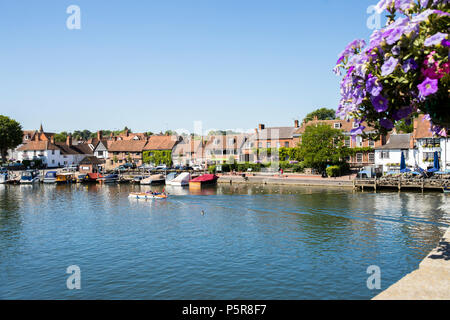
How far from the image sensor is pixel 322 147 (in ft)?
252

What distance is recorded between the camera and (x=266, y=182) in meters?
78.1

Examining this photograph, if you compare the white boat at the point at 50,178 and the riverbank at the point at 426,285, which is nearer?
the riverbank at the point at 426,285

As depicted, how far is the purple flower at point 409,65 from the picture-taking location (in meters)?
9.40

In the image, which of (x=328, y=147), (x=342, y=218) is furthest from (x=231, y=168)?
(x=342, y=218)

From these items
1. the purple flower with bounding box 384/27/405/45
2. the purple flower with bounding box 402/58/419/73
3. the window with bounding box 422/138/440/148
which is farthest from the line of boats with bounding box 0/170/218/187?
the purple flower with bounding box 384/27/405/45

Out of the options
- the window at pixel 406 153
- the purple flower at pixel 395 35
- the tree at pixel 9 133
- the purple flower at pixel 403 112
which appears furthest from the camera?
the tree at pixel 9 133

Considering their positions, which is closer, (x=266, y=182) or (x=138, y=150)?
(x=266, y=182)

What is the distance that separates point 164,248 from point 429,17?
82.1 ft

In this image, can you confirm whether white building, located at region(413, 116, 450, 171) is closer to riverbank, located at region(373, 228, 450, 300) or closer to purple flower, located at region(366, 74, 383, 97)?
riverbank, located at region(373, 228, 450, 300)

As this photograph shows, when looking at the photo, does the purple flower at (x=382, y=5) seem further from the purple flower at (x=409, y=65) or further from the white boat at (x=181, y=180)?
the white boat at (x=181, y=180)

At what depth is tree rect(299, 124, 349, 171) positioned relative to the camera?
76.2 meters

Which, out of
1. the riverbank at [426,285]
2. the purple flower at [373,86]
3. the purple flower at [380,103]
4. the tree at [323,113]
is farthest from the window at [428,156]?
the tree at [323,113]

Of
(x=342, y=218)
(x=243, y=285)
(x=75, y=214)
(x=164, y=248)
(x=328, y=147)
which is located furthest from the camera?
(x=328, y=147)
